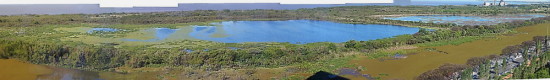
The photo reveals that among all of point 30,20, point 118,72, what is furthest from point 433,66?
point 30,20

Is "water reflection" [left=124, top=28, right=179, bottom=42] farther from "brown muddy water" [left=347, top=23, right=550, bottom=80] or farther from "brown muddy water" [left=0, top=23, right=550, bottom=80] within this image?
"brown muddy water" [left=347, top=23, right=550, bottom=80]

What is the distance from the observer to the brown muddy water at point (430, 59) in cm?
660

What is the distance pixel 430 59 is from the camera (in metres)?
7.95

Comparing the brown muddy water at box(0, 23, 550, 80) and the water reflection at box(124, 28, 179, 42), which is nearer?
the brown muddy water at box(0, 23, 550, 80)

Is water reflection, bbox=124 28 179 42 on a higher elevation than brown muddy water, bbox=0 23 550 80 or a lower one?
higher

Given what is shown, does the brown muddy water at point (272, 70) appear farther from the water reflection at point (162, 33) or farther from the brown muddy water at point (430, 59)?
the water reflection at point (162, 33)

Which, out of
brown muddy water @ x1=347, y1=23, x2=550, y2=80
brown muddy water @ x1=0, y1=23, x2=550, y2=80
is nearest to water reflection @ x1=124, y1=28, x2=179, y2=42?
brown muddy water @ x1=0, y1=23, x2=550, y2=80

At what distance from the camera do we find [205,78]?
598 cm

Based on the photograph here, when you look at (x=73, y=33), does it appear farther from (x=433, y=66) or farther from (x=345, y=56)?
(x=433, y=66)

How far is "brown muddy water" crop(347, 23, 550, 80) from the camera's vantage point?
6.60 metres

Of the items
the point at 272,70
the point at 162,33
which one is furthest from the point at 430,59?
the point at 162,33

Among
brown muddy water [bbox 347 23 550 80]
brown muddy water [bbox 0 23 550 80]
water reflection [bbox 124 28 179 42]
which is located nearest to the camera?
brown muddy water [bbox 0 23 550 80]

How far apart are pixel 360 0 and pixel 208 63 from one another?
4046 millimetres

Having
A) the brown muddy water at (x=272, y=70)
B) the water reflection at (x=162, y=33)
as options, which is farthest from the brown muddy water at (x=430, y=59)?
the water reflection at (x=162, y=33)
